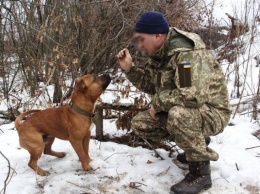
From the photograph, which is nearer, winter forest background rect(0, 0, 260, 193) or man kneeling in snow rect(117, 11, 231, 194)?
man kneeling in snow rect(117, 11, 231, 194)

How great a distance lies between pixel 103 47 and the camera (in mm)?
5762

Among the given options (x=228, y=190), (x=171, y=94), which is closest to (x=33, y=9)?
(x=171, y=94)

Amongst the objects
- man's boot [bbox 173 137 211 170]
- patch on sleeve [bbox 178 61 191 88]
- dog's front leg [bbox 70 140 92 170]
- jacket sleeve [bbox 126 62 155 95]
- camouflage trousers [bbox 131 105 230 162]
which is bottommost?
man's boot [bbox 173 137 211 170]

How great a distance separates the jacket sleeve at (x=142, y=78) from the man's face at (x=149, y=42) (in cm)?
50

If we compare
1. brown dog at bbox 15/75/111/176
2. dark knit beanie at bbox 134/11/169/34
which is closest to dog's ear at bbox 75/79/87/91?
brown dog at bbox 15/75/111/176

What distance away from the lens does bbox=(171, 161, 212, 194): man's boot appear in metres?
2.95

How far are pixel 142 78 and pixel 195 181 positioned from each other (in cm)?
127

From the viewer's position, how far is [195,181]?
9.80ft

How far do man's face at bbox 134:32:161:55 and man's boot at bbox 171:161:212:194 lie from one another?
1.16 metres

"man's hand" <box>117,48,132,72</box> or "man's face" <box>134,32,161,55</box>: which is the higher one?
"man's face" <box>134,32,161,55</box>

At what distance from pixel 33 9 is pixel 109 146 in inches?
118

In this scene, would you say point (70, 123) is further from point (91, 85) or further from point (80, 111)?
point (91, 85)

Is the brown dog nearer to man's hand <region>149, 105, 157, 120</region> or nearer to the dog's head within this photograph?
the dog's head

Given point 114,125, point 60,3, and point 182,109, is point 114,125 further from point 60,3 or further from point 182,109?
point 60,3
